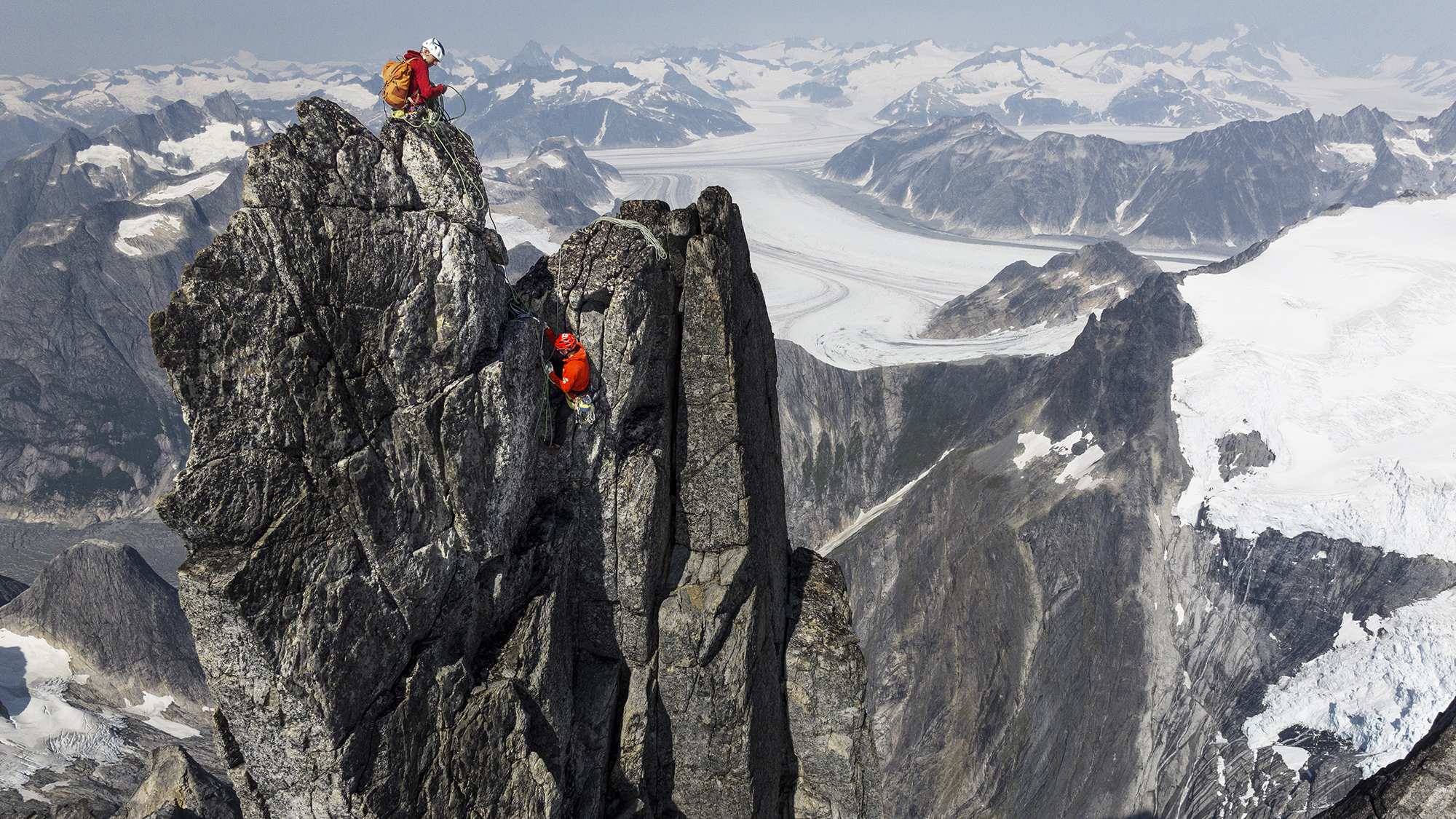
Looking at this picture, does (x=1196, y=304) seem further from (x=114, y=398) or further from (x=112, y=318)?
(x=112, y=318)

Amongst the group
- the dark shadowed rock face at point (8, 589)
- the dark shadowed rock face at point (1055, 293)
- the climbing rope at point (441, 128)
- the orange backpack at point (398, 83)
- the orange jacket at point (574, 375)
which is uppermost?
the orange backpack at point (398, 83)

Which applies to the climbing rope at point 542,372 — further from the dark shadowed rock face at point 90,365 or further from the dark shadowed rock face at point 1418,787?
the dark shadowed rock face at point 90,365

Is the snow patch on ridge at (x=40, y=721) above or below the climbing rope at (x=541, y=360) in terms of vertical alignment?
below

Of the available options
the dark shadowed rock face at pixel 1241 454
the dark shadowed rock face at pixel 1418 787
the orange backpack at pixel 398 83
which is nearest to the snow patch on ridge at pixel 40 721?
the orange backpack at pixel 398 83

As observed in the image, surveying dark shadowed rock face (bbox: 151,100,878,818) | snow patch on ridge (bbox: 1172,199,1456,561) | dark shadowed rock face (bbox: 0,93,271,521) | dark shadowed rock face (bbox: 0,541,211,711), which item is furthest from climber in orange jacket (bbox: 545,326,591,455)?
dark shadowed rock face (bbox: 0,93,271,521)

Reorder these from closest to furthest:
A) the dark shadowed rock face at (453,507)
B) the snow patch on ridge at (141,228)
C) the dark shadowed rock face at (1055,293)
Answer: the dark shadowed rock face at (453,507) < the dark shadowed rock face at (1055,293) < the snow patch on ridge at (141,228)

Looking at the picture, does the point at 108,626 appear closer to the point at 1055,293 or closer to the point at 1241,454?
the point at 1241,454

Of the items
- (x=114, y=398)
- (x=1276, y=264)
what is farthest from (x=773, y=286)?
(x=114, y=398)
